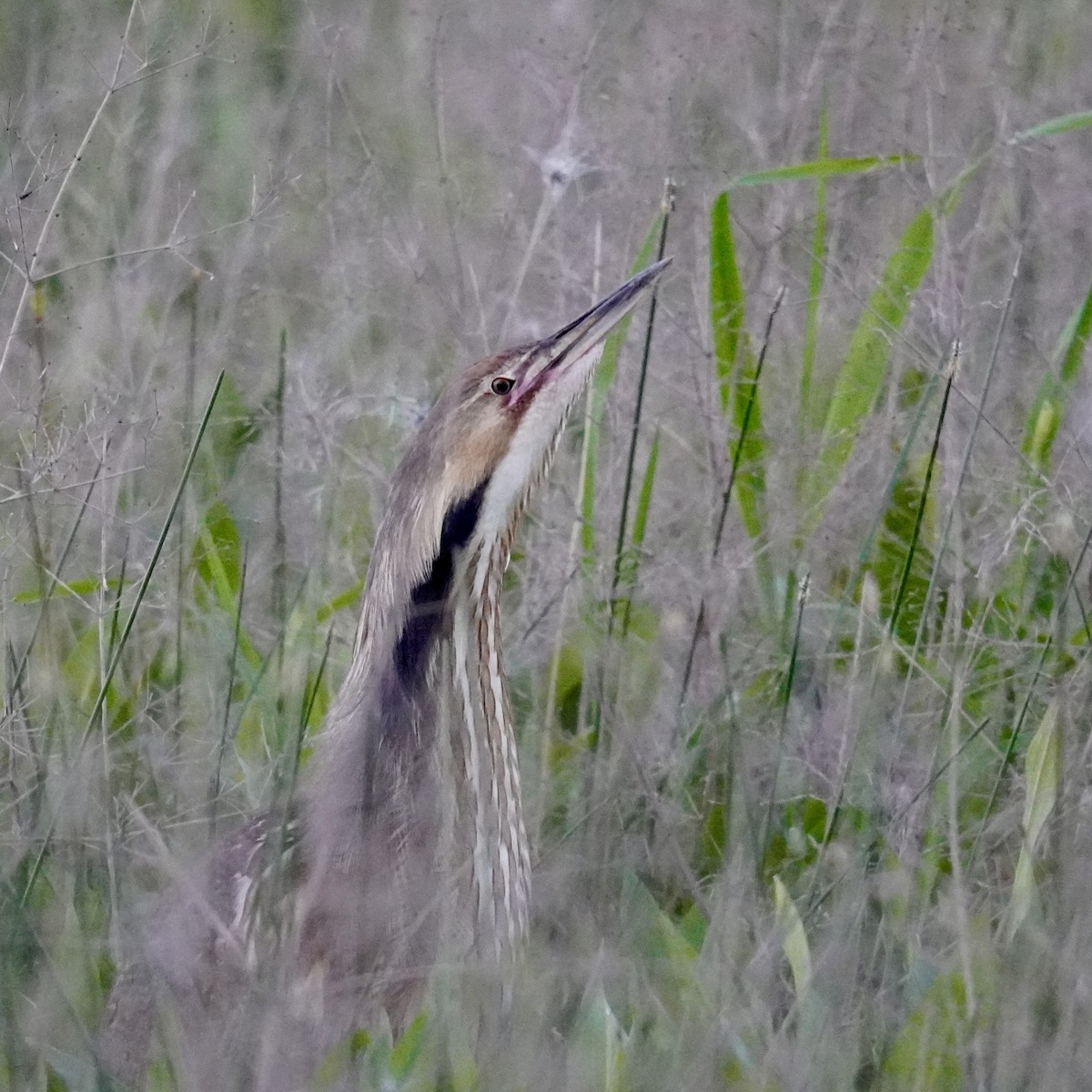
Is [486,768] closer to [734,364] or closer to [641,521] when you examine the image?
[641,521]

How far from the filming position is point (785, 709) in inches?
92.7

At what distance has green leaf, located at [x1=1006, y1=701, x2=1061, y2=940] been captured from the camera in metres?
2.22

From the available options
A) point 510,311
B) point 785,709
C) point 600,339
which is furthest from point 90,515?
point 785,709

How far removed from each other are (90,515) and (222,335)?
594 mm

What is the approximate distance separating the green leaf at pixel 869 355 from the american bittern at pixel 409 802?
0.62 meters

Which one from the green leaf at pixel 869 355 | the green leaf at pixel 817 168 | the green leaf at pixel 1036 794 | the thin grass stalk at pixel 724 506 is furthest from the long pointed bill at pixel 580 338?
the green leaf at pixel 1036 794

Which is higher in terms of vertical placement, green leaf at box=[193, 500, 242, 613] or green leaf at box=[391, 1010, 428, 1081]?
green leaf at box=[193, 500, 242, 613]

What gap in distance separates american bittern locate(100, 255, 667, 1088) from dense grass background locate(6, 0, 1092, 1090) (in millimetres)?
83

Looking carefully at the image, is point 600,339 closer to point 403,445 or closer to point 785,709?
point 785,709

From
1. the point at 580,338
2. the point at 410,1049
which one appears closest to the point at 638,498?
the point at 580,338

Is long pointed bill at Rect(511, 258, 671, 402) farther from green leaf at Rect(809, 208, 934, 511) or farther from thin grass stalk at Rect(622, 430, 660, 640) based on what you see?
green leaf at Rect(809, 208, 934, 511)

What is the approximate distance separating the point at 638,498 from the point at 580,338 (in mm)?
812

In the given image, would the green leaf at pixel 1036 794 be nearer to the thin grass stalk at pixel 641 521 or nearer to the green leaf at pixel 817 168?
the thin grass stalk at pixel 641 521

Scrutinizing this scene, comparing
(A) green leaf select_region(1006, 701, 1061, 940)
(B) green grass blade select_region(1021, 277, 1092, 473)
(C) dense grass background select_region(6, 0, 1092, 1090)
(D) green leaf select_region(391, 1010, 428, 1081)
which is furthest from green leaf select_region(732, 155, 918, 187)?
(D) green leaf select_region(391, 1010, 428, 1081)
